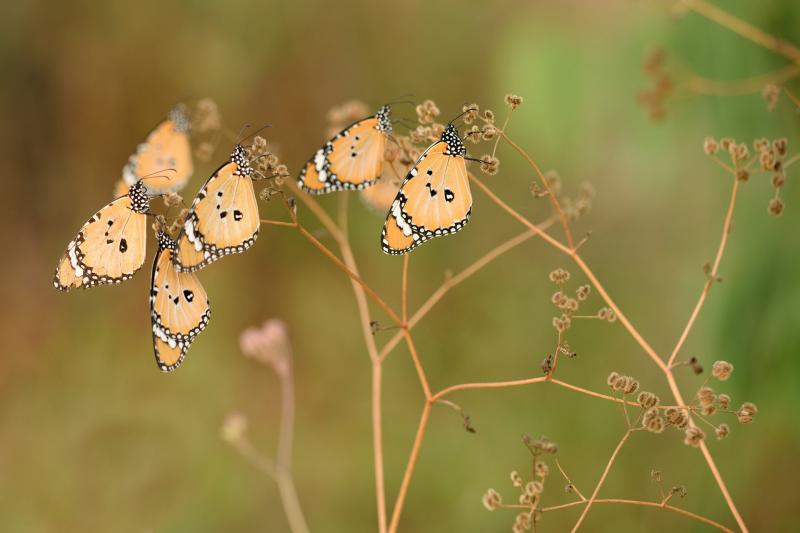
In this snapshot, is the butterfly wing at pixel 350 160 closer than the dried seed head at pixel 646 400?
No

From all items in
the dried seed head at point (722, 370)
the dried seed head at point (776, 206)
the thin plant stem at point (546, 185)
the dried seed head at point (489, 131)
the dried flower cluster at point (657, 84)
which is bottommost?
the dried seed head at point (722, 370)

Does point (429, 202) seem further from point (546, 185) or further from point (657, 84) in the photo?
point (657, 84)

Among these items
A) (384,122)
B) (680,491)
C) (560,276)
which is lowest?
(680,491)

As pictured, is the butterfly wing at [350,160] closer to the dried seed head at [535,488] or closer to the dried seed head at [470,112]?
the dried seed head at [470,112]

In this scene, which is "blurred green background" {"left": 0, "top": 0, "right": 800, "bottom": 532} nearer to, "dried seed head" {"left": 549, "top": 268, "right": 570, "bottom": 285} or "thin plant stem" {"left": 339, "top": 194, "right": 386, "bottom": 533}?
"thin plant stem" {"left": 339, "top": 194, "right": 386, "bottom": 533}

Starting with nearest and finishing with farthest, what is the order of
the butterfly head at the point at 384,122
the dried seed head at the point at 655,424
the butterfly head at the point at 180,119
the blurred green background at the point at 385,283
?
1. the dried seed head at the point at 655,424
2. the butterfly head at the point at 384,122
3. the butterfly head at the point at 180,119
4. the blurred green background at the point at 385,283

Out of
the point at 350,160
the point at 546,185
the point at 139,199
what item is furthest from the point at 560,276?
the point at 139,199

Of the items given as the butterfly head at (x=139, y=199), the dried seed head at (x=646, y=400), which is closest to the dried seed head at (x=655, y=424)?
the dried seed head at (x=646, y=400)
